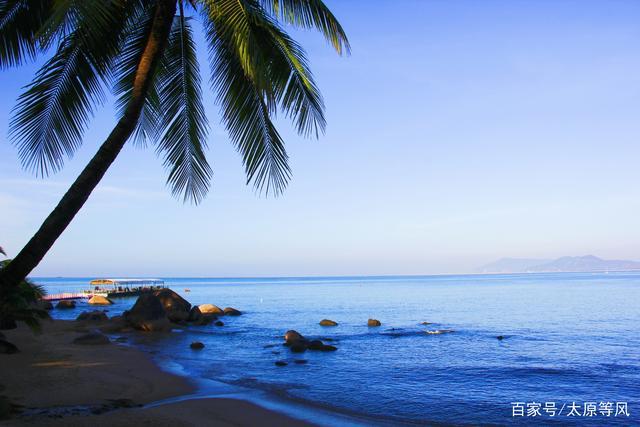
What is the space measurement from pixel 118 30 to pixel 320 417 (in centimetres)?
1022

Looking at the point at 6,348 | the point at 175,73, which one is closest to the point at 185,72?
the point at 175,73

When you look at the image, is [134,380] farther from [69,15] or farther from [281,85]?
[69,15]

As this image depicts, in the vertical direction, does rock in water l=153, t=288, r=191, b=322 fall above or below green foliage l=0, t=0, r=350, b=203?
below

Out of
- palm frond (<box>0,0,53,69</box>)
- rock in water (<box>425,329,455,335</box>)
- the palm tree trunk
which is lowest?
rock in water (<box>425,329,455,335</box>)

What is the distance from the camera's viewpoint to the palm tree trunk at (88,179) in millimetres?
5090

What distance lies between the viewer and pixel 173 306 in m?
38.0

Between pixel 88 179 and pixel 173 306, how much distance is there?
34.8 meters

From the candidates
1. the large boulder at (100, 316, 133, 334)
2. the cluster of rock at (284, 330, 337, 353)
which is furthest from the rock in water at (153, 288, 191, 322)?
the cluster of rock at (284, 330, 337, 353)

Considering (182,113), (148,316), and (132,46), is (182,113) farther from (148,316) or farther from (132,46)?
(148,316)

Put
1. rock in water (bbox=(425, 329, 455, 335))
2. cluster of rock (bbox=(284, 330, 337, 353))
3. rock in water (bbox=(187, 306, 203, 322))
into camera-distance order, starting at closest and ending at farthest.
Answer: cluster of rock (bbox=(284, 330, 337, 353))
rock in water (bbox=(425, 329, 455, 335))
rock in water (bbox=(187, 306, 203, 322))

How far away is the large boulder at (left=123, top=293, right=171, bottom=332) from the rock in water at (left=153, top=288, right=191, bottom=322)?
228cm

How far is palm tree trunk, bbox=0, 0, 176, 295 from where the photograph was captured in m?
5.09

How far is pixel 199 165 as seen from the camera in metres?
8.76

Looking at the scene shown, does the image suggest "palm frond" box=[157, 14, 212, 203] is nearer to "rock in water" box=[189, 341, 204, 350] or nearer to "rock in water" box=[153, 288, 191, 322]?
"rock in water" box=[189, 341, 204, 350]
